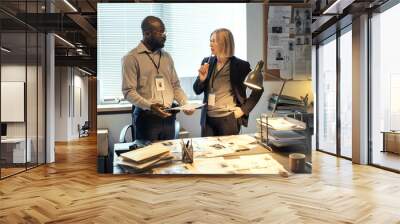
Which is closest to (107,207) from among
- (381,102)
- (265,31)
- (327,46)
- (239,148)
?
(239,148)

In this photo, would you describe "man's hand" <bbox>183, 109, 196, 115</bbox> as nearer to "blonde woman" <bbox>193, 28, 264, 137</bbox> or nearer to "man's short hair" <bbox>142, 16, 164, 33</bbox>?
"blonde woman" <bbox>193, 28, 264, 137</bbox>

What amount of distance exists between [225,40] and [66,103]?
10.4 meters

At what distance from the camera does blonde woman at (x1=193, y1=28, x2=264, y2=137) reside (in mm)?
5695

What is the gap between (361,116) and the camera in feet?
23.4

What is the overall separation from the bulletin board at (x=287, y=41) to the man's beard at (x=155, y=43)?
1.62 metres

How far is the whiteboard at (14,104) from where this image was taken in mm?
7062

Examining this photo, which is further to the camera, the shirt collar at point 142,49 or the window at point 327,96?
the window at point 327,96

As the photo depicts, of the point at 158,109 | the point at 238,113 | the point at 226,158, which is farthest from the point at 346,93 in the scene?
the point at 158,109

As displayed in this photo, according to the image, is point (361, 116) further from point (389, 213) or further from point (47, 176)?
point (47, 176)

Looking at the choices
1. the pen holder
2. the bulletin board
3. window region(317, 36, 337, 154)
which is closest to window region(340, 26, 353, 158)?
window region(317, 36, 337, 154)

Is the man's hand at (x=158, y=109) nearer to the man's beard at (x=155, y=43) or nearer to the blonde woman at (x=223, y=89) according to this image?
the blonde woman at (x=223, y=89)

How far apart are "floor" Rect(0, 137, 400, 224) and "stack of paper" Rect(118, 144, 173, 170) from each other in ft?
0.75

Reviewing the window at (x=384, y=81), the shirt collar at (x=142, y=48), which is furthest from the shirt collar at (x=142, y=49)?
the window at (x=384, y=81)

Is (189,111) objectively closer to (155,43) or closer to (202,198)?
(155,43)
